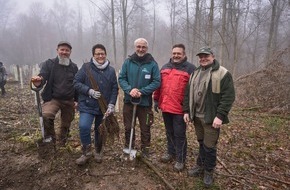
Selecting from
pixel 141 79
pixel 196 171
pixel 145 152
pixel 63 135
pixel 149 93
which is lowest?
pixel 196 171

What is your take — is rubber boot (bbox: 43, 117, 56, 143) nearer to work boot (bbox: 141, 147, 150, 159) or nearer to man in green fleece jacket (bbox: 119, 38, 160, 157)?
man in green fleece jacket (bbox: 119, 38, 160, 157)

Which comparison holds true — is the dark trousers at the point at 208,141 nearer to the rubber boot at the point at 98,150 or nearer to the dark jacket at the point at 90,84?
the dark jacket at the point at 90,84

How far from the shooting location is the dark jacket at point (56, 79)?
15.8 feet

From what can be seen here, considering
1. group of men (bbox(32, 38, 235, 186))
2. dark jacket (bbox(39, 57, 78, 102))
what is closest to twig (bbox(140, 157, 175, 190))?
group of men (bbox(32, 38, 235, 186))

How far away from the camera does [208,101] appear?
3.75m

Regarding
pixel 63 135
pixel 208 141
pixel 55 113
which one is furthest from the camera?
pixel 63 135

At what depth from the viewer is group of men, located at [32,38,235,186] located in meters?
3.81

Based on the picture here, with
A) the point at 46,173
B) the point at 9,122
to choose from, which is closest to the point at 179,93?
the point at 46,173

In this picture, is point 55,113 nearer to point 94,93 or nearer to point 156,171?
point 94,93

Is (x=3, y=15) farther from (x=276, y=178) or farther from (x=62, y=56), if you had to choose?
(x=276, y=178)

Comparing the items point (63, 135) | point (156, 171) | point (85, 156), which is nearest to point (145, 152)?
point (156, 171)

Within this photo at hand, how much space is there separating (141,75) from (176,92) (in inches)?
28.2

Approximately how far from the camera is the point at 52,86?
16.1 feet

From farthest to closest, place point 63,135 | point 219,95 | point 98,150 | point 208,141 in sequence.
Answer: point 63,135
point 98,150
point 208,141
point 219,95
